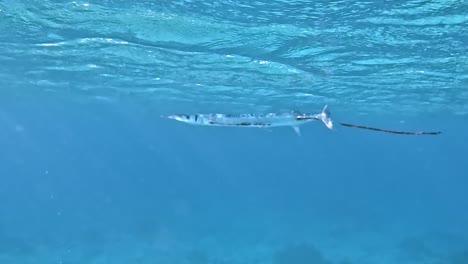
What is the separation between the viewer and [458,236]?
1414 inches

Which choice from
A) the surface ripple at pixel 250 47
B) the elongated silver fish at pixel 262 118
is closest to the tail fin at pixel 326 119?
the elongated silver fish at pixel 262 118

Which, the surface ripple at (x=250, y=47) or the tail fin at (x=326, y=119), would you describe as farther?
the surface ripple at (x=250, y=47)

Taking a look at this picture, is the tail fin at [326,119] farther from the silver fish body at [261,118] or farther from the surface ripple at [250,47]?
Answer: the surface ripple at [250,47]

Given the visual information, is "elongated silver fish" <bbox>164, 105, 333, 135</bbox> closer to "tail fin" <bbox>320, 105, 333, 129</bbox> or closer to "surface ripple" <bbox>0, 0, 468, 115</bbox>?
"tail fin" <bbox>320, 105, 333, 129</bbox>

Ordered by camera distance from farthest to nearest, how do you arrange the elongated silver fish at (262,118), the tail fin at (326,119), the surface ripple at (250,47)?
the surface ripple at (250,47) → the tail fin at (326,119) → the elongated silver fish at (262,118)

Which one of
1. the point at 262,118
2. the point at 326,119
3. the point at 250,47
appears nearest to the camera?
the point at 262,118

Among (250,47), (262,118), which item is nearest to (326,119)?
(262,118)

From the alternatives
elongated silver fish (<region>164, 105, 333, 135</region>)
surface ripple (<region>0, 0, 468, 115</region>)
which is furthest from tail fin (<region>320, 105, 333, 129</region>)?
surface ripple (<region>0, 0, 468, 115</region>)

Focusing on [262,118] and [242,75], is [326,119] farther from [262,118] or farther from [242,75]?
[242,75]

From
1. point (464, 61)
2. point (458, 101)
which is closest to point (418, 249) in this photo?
point (458, 101)

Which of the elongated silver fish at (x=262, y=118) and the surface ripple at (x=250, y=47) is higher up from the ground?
the surface ripple at (x=250, y=47)

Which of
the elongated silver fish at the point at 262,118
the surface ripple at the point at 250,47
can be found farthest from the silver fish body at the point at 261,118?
the surface ripple at the point at 250,47

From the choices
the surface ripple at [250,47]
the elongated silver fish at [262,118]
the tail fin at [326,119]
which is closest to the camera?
the elongated silver fish at [262,118]

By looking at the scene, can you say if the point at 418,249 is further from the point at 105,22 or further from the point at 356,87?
the point at 105,22
